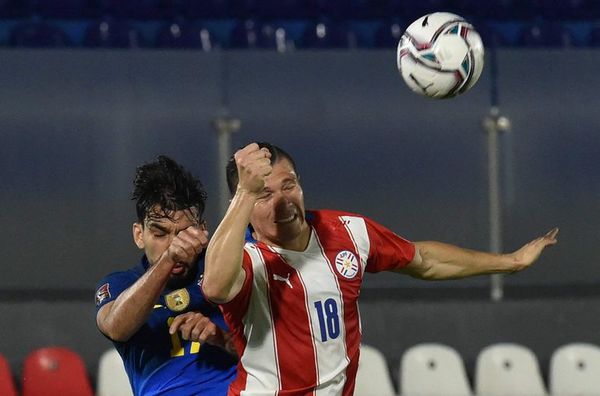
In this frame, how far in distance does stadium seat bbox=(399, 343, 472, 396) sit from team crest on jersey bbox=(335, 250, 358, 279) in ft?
12.1

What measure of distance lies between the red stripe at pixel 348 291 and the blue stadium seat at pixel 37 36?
6.30m

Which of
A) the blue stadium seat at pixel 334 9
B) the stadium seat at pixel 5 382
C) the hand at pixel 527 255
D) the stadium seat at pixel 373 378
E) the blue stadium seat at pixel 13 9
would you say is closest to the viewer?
the hand at pixel 527 255

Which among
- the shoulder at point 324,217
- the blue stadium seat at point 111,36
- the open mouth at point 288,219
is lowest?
the shoulder at point 324,217

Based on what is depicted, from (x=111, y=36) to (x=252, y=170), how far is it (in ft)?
22.8

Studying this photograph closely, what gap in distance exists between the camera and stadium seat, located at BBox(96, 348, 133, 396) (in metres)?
7.90

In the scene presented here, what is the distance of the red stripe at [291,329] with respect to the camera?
176 inches

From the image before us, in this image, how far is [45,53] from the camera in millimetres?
8656

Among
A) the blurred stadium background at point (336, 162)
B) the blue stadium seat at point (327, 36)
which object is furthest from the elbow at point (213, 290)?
the blue stadium seat at point (327, 36)

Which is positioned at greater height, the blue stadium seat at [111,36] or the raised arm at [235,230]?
the blue stadium seat at [111,36]

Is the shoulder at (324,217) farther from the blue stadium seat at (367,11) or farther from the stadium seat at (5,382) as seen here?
the blue stadium seat at (367,11)

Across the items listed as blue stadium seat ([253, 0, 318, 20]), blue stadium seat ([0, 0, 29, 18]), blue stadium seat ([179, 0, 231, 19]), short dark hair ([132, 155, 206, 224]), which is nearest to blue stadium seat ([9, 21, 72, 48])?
blue stadium seat ([0, 0, 29, 18])

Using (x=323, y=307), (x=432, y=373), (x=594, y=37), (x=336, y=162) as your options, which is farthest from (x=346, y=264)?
(x=594, y=37)

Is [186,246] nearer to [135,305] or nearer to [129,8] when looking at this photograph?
[135,305]

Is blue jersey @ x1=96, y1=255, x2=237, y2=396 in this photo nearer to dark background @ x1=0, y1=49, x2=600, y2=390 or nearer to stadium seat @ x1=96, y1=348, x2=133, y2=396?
stadium seat @ x1=96, y1=348, x2=133, y2=396
